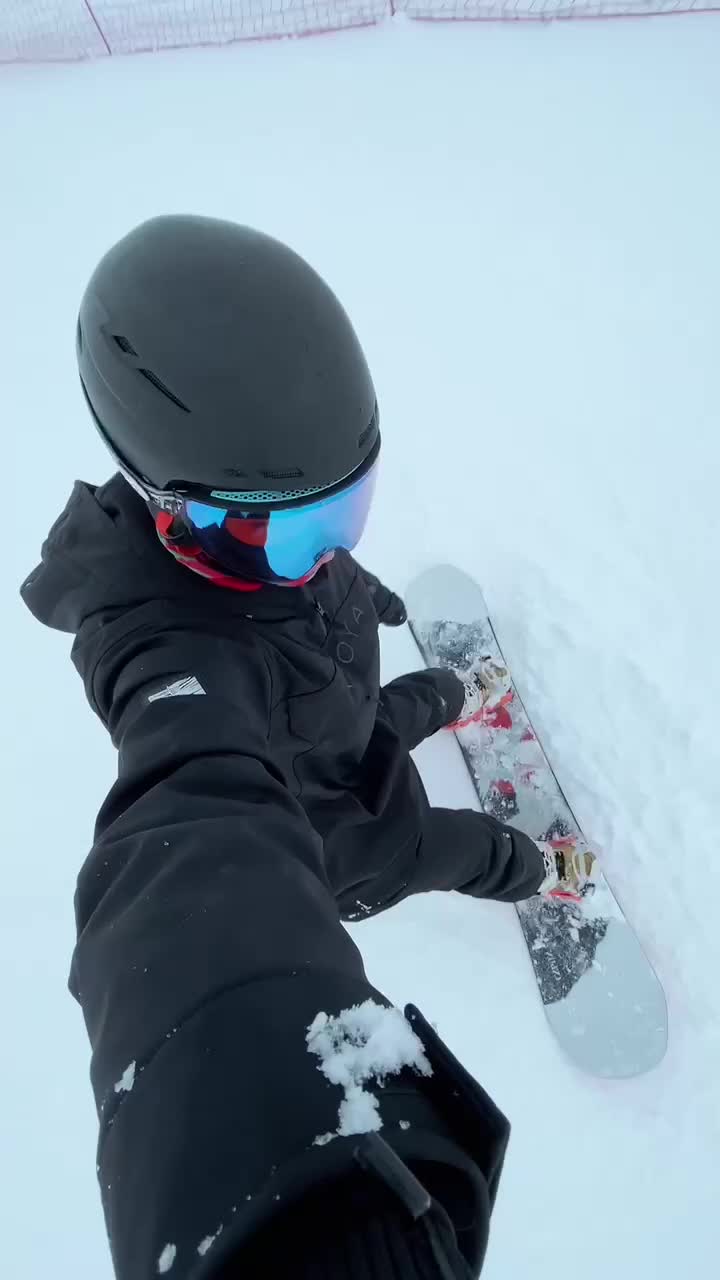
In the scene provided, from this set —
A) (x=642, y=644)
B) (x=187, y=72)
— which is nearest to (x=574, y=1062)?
(x=642, y=644)

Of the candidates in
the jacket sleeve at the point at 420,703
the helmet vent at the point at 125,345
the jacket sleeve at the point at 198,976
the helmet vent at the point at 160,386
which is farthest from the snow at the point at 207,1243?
the jacket sleeve at the point at 420,703

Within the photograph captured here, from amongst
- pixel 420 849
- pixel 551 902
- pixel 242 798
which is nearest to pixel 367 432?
pixel 242 798

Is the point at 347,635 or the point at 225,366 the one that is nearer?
the point at 225,366

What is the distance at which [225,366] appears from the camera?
971 mm

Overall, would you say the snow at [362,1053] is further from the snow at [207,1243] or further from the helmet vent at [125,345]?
the helmet vent at [125,345]

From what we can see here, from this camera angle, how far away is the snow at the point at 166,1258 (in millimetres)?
473

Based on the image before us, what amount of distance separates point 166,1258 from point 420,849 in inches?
41.0

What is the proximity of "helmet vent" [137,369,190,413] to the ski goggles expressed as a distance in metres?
0.13

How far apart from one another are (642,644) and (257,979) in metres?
1.69

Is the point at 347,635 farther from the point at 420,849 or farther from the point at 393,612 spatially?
the point at 393,612

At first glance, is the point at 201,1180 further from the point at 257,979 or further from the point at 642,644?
the point at 642,644

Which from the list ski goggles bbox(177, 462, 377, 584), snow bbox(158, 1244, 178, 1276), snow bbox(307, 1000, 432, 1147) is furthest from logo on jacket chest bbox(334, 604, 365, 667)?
snow bbox(158, 1244, 178, 1276)

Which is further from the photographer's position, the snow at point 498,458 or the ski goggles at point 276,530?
the snow at point 498,458

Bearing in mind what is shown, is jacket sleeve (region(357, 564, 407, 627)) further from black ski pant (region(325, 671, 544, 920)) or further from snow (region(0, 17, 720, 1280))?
snow (region(0, 17, 720, 1280))
